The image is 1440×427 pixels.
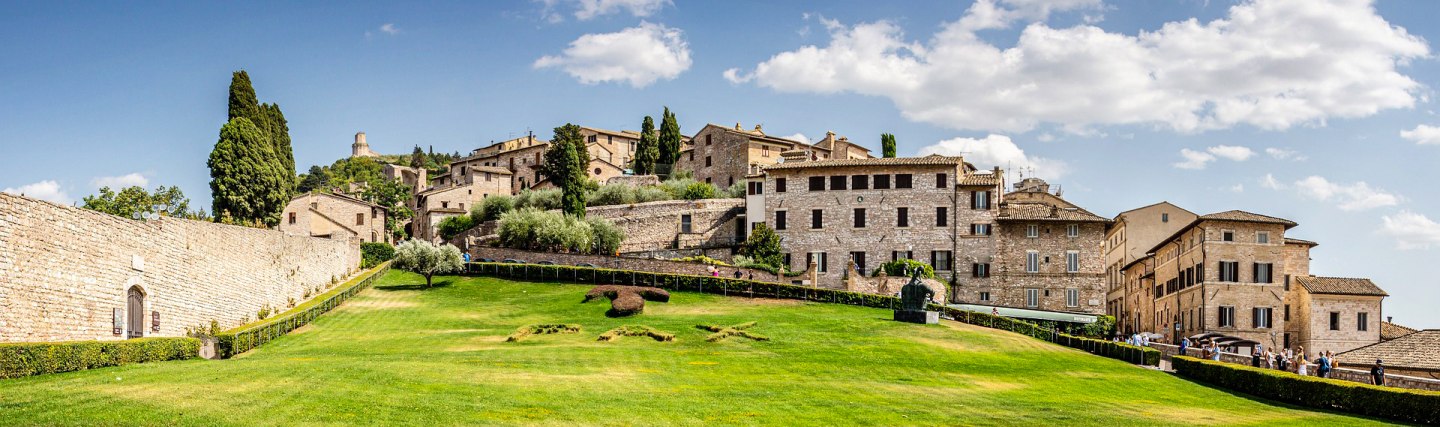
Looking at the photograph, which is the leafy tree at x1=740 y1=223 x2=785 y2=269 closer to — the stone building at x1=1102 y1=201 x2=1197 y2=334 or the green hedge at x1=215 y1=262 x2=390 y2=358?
the stone building at x1=1102 y1=201 x2=1197 y2=334

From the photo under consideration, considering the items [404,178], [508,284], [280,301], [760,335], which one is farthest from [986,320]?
[404,178]

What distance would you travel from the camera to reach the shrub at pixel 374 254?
75.7 meters

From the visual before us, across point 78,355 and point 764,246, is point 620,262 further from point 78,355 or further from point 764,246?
point 78,355

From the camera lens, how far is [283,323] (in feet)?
141

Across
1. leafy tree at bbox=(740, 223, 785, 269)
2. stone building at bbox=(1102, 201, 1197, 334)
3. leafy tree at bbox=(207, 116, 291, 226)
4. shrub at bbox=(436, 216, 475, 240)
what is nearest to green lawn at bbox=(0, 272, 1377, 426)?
leafy tree at bbox=(207, 116, 291, 226)

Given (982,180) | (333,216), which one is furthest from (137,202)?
(982,180)

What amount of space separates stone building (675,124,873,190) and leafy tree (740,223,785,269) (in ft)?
68.1

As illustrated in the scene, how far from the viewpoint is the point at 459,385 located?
2695 centimetres

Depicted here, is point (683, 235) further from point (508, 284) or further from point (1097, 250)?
point (1097, 250)

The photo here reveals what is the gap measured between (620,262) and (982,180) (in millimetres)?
24889

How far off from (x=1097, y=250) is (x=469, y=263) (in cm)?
4006

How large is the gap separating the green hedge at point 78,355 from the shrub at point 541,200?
218ft

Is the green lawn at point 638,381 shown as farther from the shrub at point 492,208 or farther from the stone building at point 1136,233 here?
the shrub at point 492,208

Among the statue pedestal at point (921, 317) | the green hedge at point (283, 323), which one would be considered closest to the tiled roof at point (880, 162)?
the statue pedestal at point (921, 317)
